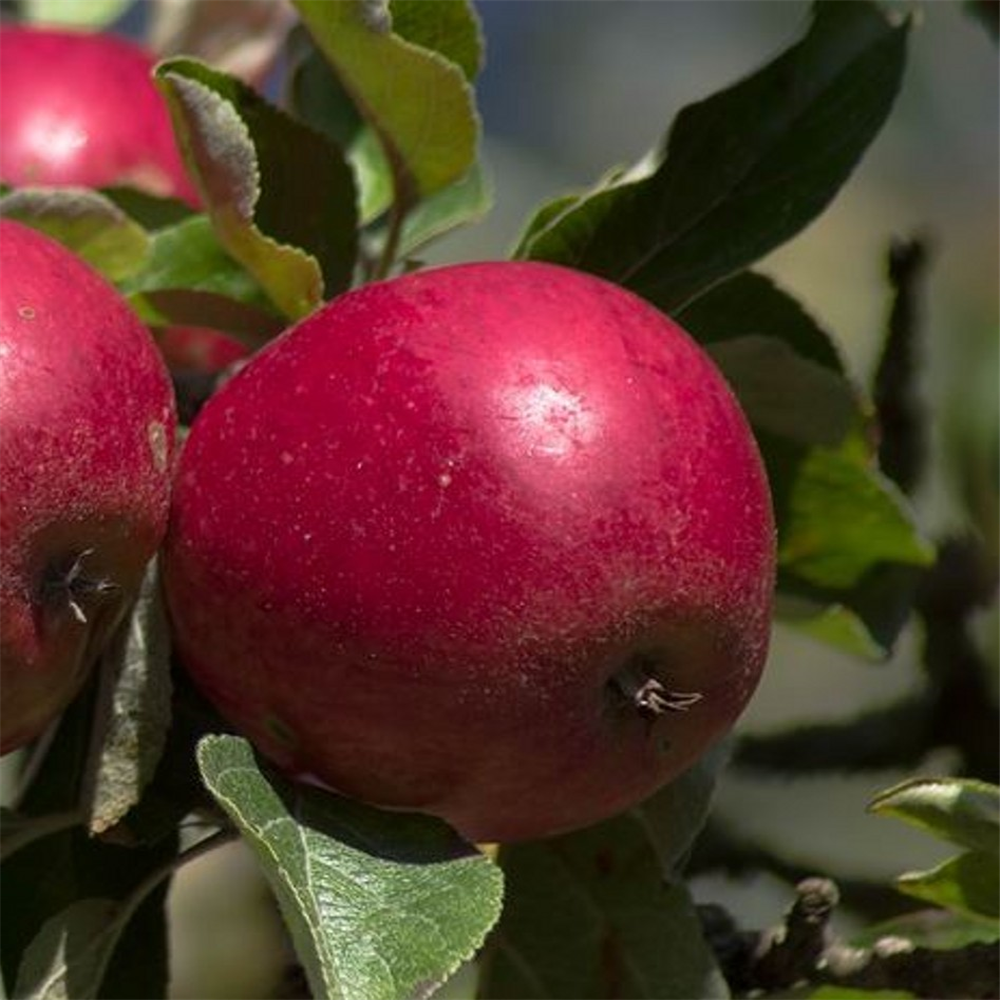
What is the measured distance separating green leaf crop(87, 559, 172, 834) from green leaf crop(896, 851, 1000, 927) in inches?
13.3

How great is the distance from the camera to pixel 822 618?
142cm

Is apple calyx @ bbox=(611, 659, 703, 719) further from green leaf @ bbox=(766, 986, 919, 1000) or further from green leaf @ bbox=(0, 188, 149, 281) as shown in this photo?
green leaf @ bbox=(0, 188, 149, 281)

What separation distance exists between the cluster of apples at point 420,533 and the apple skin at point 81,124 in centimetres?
40

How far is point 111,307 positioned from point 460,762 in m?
0.24

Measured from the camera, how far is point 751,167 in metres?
1.28

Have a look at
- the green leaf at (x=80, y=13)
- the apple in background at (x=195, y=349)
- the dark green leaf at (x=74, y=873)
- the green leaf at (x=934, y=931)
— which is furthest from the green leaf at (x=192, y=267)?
the green leaf at (x=80, y=13)

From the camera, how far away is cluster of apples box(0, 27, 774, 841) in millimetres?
1009

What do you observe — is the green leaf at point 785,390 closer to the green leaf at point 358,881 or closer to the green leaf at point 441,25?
Result: the green leaf at point 441,25

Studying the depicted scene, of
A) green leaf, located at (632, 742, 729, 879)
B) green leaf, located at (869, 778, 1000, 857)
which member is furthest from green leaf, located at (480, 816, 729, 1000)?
green leaf, located at (869, 778, 1000, 857)

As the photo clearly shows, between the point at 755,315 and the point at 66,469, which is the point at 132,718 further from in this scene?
the point at 755,315

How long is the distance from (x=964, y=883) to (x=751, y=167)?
36 cm

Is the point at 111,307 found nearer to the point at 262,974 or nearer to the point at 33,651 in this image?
the point at 33,651

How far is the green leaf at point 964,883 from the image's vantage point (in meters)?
1.16

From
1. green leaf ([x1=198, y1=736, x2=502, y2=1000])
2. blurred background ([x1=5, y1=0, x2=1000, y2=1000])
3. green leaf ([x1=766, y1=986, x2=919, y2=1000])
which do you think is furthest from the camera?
blurred background ([x1=5, y1=0, x2=1000, y2=1000])
